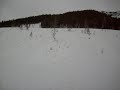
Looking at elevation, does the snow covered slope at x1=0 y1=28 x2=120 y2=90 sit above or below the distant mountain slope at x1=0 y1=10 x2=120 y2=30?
below

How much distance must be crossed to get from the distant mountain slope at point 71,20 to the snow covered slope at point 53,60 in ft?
0.18

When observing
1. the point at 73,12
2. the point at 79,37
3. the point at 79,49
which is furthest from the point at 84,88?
the point at 73,12

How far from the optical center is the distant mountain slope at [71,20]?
1713 millimetres

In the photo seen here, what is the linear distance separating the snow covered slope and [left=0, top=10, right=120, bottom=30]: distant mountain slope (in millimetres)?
55

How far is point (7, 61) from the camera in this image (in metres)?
1.71

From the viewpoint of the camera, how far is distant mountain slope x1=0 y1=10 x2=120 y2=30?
1.71 m

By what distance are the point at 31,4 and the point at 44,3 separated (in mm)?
133

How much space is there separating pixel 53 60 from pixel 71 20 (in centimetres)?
44

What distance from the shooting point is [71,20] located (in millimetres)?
1729

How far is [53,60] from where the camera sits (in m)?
1.70

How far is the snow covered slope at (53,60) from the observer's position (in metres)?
1.69

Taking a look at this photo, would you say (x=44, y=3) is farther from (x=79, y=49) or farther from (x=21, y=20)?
(x=79, y=49)

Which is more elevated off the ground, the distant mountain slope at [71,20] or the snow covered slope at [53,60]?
the distant mountain slope at [71,20]

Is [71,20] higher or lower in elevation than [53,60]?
Result: higher
